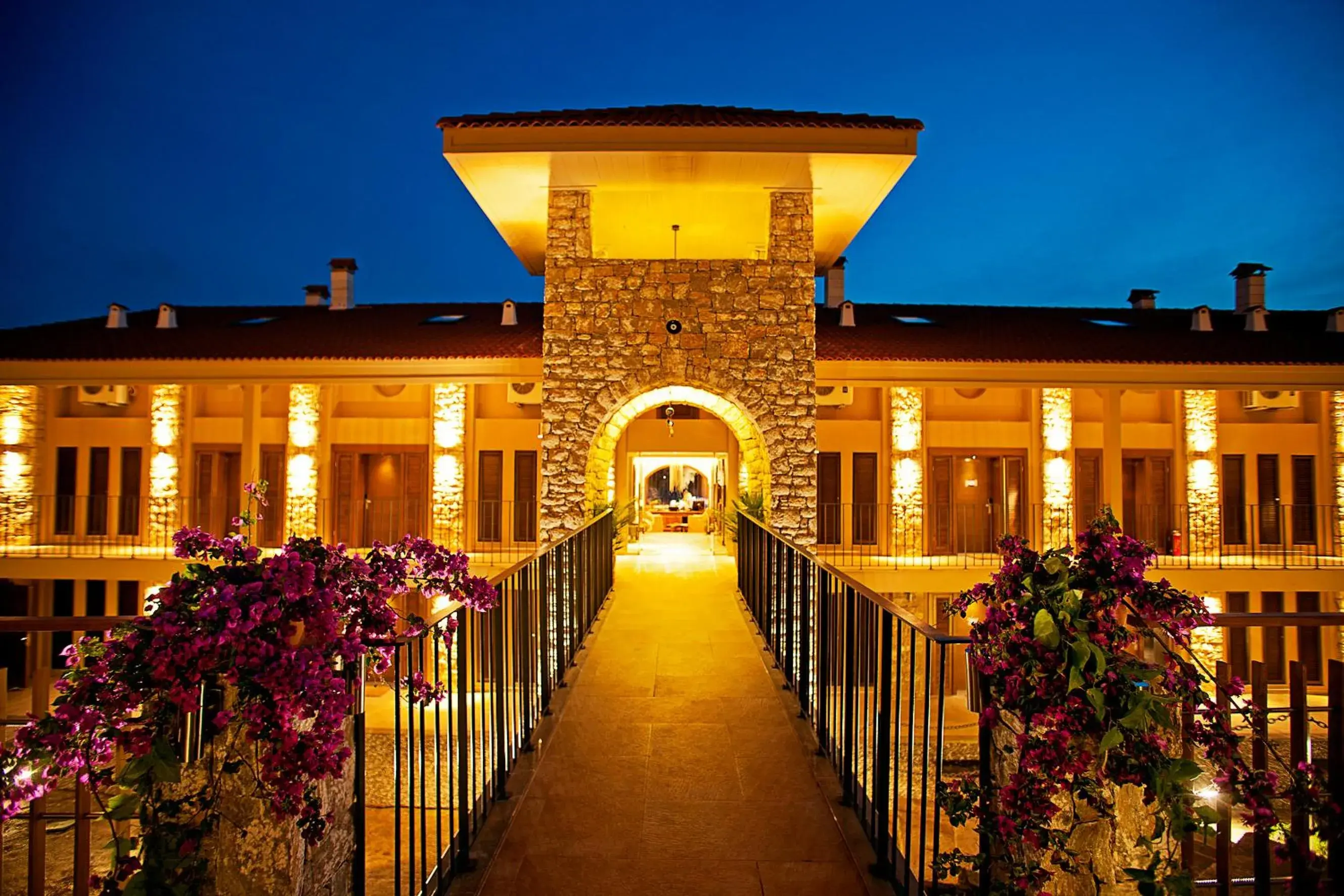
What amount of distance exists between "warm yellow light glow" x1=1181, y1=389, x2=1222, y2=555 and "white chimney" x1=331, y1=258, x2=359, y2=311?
18425mm

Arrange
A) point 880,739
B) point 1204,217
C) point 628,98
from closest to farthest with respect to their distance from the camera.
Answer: point 880,739, point 1204,217, point 628,98

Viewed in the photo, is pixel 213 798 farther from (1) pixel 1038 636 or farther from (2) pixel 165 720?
(1) pixel 1038 636

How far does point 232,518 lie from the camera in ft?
49.3

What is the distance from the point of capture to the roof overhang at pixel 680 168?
9.59m

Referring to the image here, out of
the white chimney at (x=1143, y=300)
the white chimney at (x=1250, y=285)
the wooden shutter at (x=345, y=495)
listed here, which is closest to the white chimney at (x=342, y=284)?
the wooden shutter at (x=345, y=495)

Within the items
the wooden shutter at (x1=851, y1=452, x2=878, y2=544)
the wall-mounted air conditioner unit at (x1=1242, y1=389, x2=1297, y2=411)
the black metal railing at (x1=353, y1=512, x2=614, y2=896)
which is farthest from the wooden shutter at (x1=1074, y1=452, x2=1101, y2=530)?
the black metal railing at (x1=353, y1=512, x2=614, y2=896)

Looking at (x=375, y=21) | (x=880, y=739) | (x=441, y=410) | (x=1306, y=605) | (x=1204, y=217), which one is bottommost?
(x=1306, y=605)

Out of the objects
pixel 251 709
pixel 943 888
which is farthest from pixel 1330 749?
pixel 251 709

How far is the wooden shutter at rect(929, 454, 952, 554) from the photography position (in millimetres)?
14820

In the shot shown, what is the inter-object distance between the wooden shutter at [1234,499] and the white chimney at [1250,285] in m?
3.87

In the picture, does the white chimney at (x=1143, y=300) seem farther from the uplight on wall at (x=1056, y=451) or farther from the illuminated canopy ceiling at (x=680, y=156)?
the illuminated canopy ceiling at (x=680, y=156)

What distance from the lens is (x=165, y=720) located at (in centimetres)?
210

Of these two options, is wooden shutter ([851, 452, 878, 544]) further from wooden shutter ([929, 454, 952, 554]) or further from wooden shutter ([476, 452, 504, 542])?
wooden shutter ([476, 452, 504, 542])

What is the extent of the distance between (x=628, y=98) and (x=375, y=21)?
48546mm
